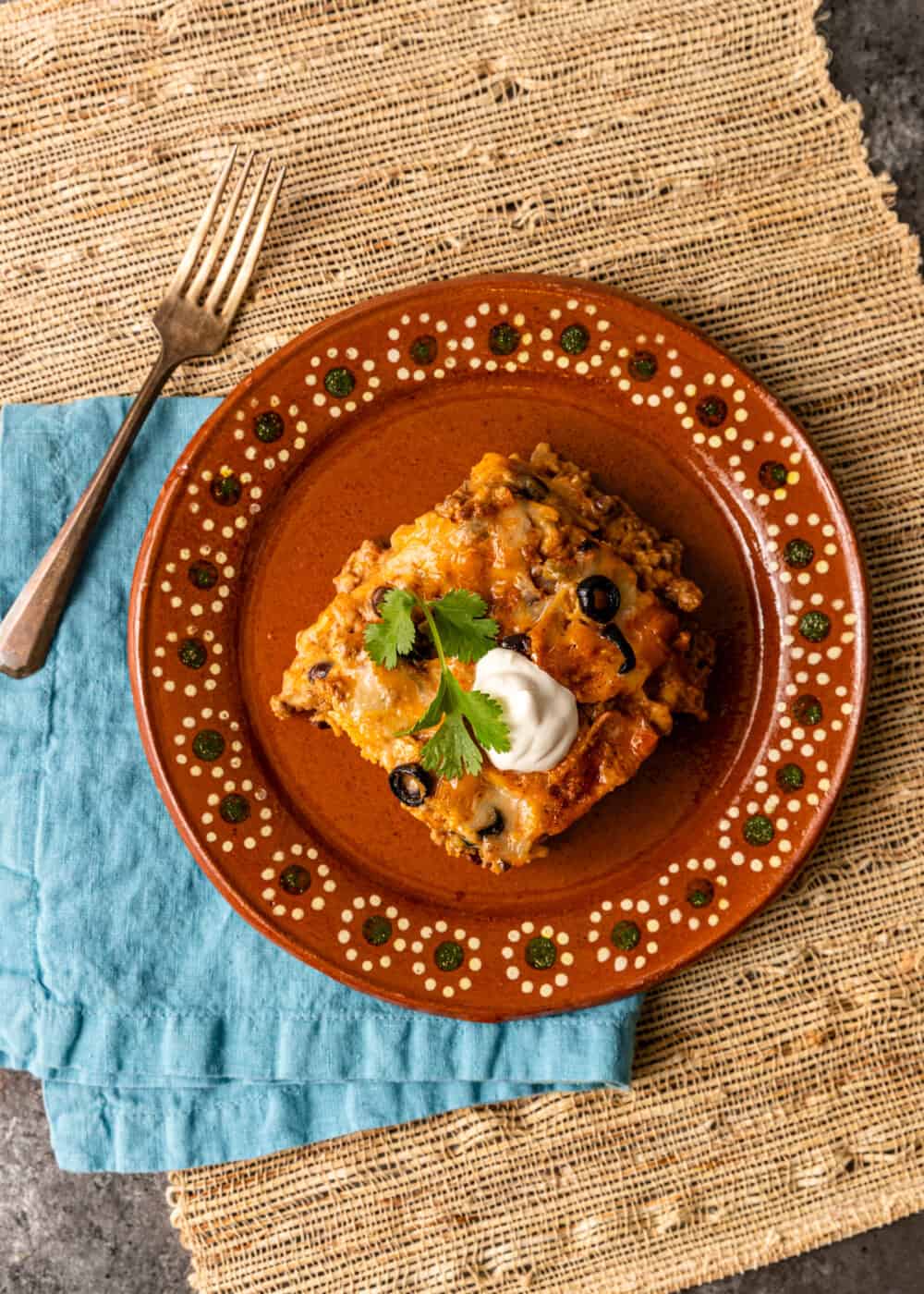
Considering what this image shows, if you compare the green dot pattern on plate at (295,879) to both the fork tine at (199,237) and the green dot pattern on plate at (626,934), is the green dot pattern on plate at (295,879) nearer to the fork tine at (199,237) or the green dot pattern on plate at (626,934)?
the green dot pattern on plate at (626,934)

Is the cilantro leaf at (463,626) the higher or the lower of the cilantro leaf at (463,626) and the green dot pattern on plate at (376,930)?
the higher

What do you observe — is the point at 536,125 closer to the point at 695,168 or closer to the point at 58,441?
the point at 695,168

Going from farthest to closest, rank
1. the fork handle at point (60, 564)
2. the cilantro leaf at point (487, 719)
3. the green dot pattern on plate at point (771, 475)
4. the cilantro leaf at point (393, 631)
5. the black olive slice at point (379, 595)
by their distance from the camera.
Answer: the fork handle at point (60, 564), the green dot pattern on plate at point (771, 475), the black olive slice at point (379, 595), the cilantro leaf at point (393, 631), the cilantro leaf at point (487, 719)

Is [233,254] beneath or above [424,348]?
above

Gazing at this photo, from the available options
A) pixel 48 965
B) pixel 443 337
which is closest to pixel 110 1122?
pixel 48 965

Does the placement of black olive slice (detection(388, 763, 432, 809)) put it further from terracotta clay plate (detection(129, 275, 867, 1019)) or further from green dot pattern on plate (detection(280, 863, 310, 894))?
green dot pattern on plate (detection(280, 863, 310, 894))

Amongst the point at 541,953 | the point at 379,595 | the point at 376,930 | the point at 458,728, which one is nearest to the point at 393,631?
the point at 379,595

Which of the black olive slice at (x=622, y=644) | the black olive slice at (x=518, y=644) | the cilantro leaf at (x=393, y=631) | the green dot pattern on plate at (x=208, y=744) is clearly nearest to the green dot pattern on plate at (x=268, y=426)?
the cilantro leaf at (x=393, y=631)

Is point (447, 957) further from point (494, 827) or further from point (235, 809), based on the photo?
point (235, 809)
